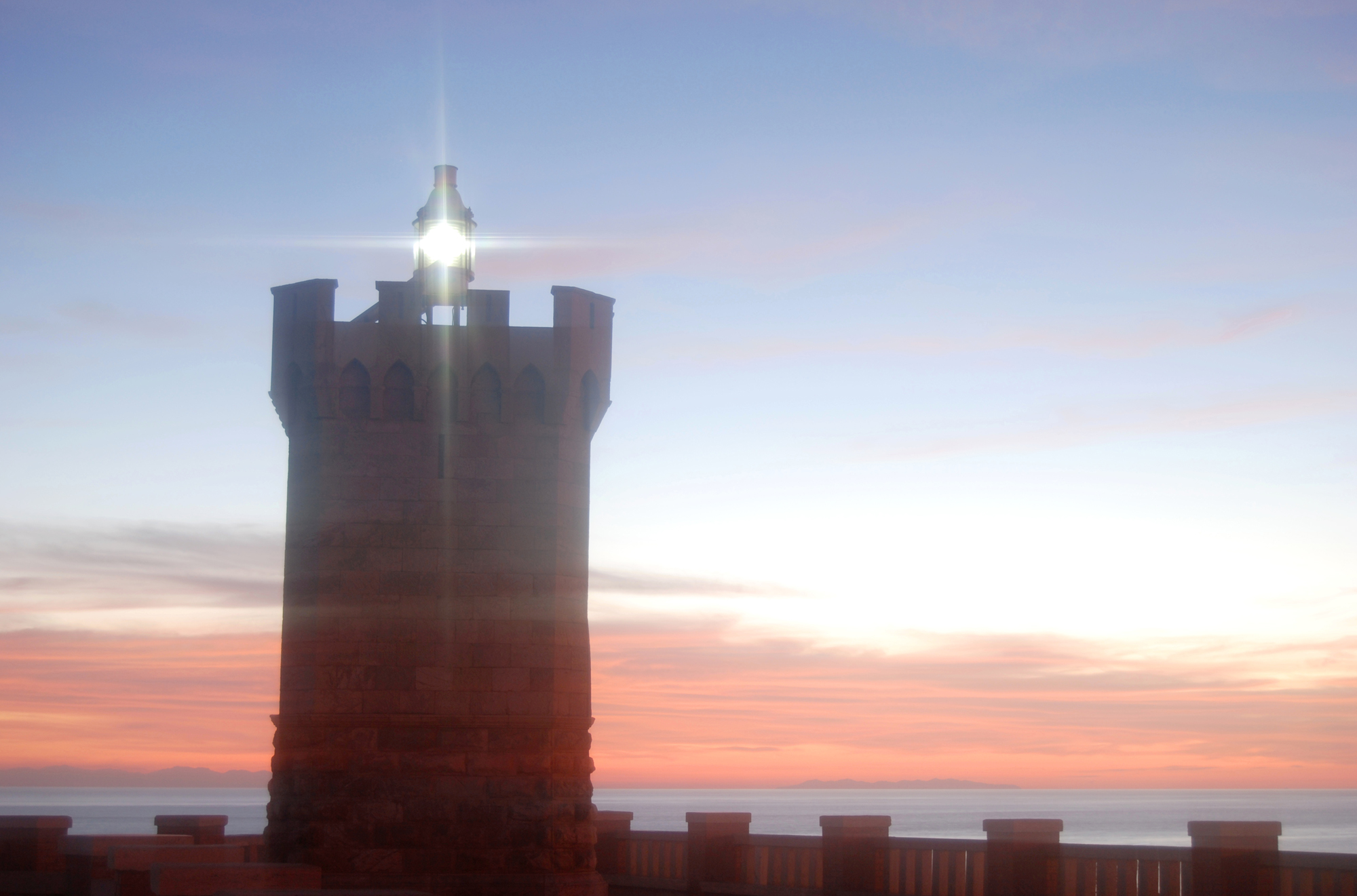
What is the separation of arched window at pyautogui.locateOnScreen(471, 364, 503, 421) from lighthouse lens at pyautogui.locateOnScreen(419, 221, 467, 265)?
1404mm

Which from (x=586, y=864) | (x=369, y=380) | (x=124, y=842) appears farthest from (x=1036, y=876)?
(x=124, y=842)

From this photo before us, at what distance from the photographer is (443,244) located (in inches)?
683

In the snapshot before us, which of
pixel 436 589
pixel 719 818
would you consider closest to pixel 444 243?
pixel 436 589

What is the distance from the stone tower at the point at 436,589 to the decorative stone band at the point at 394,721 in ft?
0.07

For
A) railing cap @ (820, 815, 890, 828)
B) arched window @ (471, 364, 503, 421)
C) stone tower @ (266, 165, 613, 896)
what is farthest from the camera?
arched window @ (471, 364, 503, 421)

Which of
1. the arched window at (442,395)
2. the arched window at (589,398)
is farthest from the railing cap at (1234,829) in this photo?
the arched window at (442,395)

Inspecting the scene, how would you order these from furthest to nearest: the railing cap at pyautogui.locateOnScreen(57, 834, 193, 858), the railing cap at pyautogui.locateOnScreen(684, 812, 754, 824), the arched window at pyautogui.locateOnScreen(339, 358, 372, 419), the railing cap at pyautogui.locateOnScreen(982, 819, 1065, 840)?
1. the railing cap at pyautogui.locateOnScreen(684, 812, 754, 824)
2. the arched window at pyautogui.locateOnScreen(339, 358, 372, 419)
3. the railing cap at pyautogui.locateOnScreen(57, 834, 193, 858)
4. the railing cap at pyautogui.locateOnScreen(982, 819, 1065, 840)

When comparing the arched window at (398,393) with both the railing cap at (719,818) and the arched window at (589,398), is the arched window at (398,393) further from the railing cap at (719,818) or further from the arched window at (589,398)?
the railing cap at (719,818)

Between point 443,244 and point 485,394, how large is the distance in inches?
75.9

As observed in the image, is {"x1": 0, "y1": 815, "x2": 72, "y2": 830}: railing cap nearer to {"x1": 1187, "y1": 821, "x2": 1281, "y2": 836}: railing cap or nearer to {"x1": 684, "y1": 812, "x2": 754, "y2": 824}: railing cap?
{"x1": 684, "y1": 812, "x2": 754, "y2": 824}: railing cap

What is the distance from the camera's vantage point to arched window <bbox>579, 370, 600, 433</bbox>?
1770 cm

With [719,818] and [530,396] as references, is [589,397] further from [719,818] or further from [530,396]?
[719,818]

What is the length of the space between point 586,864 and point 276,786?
148 inches

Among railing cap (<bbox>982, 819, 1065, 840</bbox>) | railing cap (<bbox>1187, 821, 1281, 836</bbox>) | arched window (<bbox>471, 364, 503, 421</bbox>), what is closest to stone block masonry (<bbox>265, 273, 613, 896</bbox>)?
arched window (<bbox>471, 364, 503, 421</bbox>)
